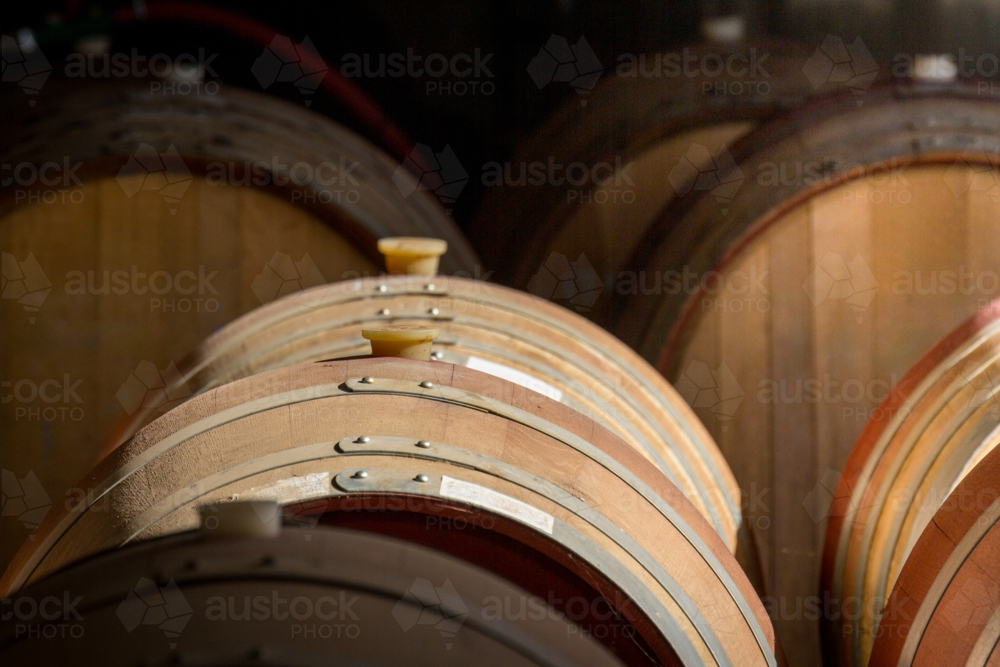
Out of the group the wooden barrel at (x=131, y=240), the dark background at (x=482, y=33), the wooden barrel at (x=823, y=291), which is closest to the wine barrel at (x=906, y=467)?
the wooden barrel at (x=823, y=291)

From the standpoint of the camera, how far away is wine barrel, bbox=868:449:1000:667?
2.75 ft

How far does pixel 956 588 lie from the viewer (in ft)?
2.89

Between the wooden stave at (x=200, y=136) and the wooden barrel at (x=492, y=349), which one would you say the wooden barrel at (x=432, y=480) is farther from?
the wooden stave at (x=200, y=136)

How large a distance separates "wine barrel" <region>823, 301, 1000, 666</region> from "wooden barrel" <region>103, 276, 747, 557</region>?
19 centimetres

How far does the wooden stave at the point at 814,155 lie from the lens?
1746mm

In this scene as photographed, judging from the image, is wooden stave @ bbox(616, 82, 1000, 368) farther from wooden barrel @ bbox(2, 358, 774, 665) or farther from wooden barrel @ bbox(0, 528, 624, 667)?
wooden barrel @ bbox(0, 528, 624, 667)

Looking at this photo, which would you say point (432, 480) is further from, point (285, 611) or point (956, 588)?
point (956, 588)

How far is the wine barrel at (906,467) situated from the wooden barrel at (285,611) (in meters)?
0.82

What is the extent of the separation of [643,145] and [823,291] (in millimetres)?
656

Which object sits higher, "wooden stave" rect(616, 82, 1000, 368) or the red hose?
the red hose

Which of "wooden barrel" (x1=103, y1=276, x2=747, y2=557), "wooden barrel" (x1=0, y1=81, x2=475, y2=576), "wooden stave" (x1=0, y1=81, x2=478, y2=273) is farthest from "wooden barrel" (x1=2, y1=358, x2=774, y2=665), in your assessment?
"wooden stave" (x1=0, y1=81, x2=478, y2=273)

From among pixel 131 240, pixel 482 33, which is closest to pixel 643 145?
pixel 482 33

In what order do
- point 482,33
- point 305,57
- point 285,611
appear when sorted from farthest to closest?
point 482,33, point 305,57, point 285,611

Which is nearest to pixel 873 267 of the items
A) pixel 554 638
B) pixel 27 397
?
pixel 554 638
